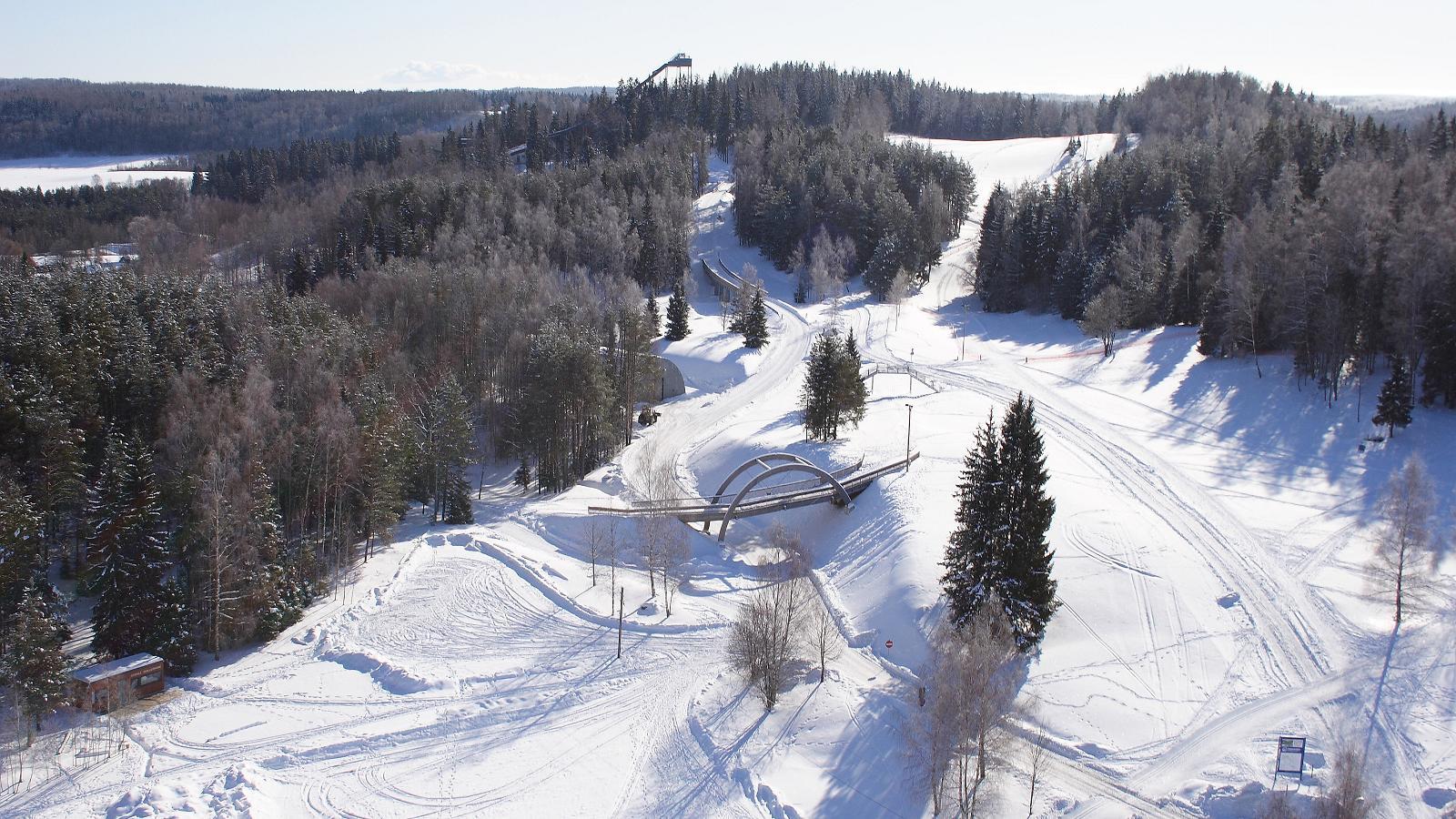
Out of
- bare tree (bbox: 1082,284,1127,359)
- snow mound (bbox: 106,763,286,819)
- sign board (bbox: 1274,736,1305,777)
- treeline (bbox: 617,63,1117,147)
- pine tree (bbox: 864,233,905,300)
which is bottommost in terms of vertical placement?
snow mound (bbox: 106,763,286,819)

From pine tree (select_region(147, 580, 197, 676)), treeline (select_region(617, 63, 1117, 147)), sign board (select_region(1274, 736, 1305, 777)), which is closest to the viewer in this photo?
sign board (select_region(1274, 736, 1305, 777))

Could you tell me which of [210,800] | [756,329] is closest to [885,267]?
[756,329]

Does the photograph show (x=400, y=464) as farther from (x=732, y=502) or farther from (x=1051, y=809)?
(x=1051, y=809)

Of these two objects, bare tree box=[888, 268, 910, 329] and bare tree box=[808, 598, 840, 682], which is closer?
bare tree box=[808, 598, 840, 682]

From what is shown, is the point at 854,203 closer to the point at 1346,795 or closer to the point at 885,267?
the point at 885,267

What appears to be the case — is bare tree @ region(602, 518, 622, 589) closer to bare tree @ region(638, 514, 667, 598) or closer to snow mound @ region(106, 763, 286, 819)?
bare tree @ region(638, 514, 667, 598)

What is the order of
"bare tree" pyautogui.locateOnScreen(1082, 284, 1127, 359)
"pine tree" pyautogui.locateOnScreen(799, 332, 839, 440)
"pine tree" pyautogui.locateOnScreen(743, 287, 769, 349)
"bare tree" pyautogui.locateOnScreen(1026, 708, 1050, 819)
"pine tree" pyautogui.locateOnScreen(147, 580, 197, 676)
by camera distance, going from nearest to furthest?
"bare tree" pyautogui.locateOnScreen(1026, 708, 1050, 819) < "pine tree" pyautogui.locateOnScreen(147, 580, 197, 676) < "pine tree" pyautogui.locateOnScreen(799, 332, 839, 440) < "bare tree" pyautogui.locateOnScreen(1082, 284, 1127, 359) < "pine tree" pyautogui.locateOnScreen(743, 287, 769, 349)

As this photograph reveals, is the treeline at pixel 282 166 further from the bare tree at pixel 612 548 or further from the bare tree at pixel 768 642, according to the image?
→ the bare tree at pixel 768 642

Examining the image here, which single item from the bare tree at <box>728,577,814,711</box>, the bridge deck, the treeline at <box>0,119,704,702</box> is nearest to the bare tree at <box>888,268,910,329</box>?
the treeline at <box>0,119,704,702</box>
